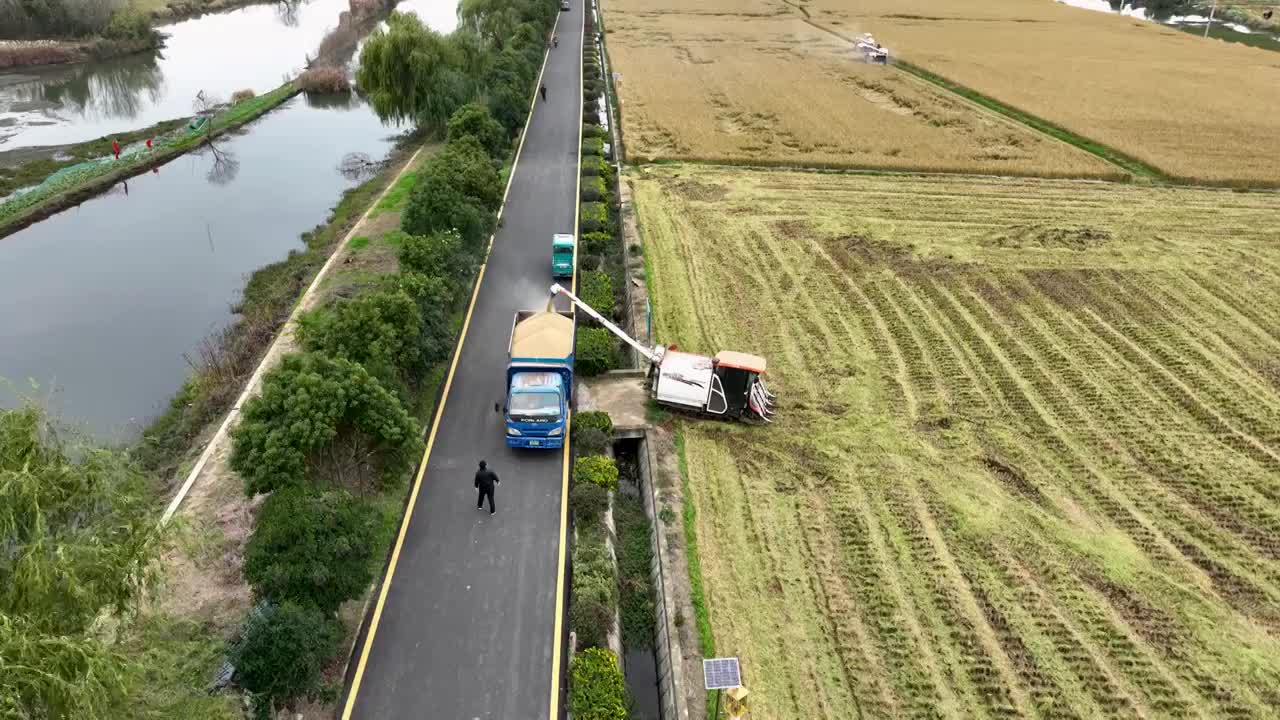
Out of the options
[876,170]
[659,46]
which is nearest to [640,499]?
[876,170]

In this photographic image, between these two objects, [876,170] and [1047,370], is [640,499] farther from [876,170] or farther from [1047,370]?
[876,170]

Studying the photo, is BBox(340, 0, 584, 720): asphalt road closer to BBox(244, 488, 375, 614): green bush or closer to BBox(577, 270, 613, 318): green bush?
BBox(244, 488, 375, 614): green bush

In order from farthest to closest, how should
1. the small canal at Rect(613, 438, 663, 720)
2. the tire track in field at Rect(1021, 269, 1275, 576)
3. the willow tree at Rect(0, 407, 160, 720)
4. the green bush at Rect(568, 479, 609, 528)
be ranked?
1. the tire track in field at Rect(1021, 269, 1275, 576)
2. the green bush at Rect(568, 479, 609, 528)
3. the small canal at Rect(613, 438, 663, 720)
4. the willow tree at Rect(0, 407, 160, 720)

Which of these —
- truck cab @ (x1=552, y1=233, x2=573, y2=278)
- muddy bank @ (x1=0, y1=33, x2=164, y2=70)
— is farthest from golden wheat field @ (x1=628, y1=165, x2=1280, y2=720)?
muddy bank @ (x1=0, y1=33, x2=164, y2=70)

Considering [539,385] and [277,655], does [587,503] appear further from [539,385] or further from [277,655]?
[277,655]

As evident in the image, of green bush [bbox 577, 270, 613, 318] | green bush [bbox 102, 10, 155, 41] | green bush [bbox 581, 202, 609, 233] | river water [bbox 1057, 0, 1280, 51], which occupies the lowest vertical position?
green bush [bbox 577, 270, 613, 318]

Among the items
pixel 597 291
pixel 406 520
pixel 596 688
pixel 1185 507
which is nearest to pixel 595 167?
pixel 597 291
